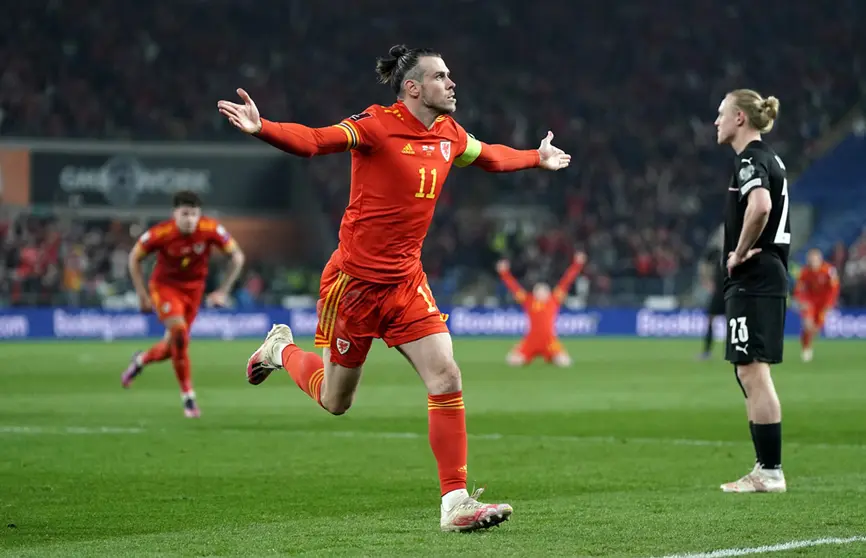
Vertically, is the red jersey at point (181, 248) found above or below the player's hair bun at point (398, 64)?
below

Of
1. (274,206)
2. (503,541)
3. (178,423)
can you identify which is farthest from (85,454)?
(274,206)

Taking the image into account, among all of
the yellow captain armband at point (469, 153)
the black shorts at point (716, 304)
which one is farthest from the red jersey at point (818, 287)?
the yellow captain armband at point (469, 153)

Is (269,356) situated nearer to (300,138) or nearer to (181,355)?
(300,138)

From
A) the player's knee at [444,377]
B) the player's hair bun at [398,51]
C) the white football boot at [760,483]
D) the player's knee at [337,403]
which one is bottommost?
the white football boot at [760,483]

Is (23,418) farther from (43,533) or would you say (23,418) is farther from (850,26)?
(850,26)

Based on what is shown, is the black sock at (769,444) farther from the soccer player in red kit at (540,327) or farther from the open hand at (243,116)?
the soccer player in red kit at (540,327)

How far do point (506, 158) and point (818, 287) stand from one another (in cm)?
2138

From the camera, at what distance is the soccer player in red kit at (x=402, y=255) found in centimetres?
703

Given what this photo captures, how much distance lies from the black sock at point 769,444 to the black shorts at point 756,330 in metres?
0.42

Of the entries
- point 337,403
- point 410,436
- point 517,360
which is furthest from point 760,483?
point 517,360

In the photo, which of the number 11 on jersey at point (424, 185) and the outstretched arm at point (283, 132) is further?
the number 11 on jersey at point (424, 185)

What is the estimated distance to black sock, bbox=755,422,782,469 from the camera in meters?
8.58

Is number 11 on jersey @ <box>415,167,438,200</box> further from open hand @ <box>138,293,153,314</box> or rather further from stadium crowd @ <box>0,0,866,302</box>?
stadium crowd @ <box>0,0,866,302</box>

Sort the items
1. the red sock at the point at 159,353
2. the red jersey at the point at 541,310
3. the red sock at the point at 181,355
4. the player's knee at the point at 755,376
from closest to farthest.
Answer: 1. the player's knee at the point at 755,376
2. the red sock at the point at 181,355
3. the red sock at the point at 159,353
4. the red jersey at the point at 541,310
